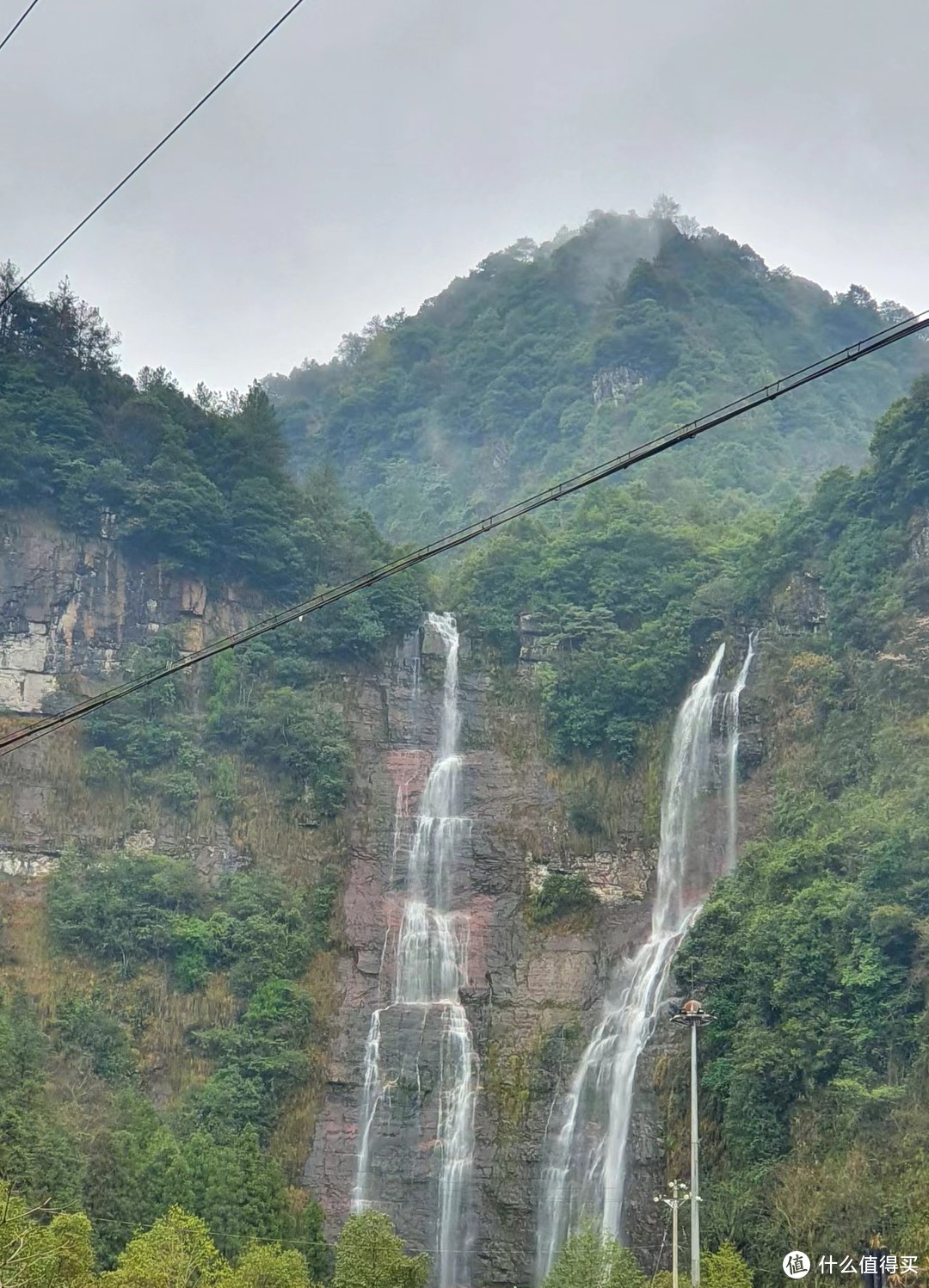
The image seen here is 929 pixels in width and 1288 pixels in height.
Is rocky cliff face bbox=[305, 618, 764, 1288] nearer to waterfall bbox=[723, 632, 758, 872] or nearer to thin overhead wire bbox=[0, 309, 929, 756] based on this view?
waterfall bbox=[723, 632, 758, 872]

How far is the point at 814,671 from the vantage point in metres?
40.7

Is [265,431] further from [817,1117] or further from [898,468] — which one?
[817,1117]

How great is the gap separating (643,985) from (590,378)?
35.6m

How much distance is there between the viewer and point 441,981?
133 feet

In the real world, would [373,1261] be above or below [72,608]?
below

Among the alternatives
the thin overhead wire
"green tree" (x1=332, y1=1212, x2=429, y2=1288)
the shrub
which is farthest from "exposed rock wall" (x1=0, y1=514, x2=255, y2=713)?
the thin overhead wire

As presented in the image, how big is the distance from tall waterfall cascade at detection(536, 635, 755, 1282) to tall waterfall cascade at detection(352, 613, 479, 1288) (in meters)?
2.13

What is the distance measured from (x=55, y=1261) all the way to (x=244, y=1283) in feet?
11.5

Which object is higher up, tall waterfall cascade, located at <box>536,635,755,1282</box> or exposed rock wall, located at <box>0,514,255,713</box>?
exposed rock wall, located at <box>0,514,255,713</box>

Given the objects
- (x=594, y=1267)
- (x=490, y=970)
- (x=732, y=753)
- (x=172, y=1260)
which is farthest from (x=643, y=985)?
(x=172, y=1260)

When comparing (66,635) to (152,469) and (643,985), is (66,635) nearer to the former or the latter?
(152,469)

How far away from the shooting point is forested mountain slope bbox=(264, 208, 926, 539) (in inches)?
2547

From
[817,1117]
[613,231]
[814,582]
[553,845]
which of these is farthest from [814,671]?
[613,231]

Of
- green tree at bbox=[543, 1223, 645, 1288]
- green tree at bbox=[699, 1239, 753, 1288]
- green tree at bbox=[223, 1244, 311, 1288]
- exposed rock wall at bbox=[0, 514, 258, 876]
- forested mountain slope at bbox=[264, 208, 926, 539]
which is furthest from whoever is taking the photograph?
forested mountain slope at bbox=[264, 208, 926, 539]
